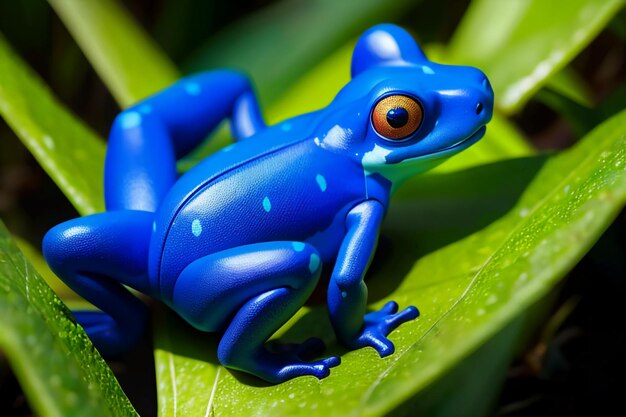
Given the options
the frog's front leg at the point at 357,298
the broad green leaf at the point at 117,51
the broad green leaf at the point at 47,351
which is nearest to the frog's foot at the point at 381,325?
the frog's front leg at the point at 357,298

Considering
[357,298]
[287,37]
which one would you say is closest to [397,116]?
[357,298]

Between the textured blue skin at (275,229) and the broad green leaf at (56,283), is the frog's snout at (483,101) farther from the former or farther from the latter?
the broad green leaf at (56,283)

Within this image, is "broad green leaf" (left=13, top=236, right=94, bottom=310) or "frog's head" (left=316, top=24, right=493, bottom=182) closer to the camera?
"frog's head" (left=316, top=24, right=493, bottom=182)

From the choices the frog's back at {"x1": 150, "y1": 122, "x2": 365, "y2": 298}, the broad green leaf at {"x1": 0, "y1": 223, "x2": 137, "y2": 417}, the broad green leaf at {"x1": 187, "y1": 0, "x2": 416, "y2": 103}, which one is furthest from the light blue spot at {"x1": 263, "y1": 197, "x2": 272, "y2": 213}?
the broad green leaf at {"x1": 187, "y1": 0, "x2": 416, "y2": 103}

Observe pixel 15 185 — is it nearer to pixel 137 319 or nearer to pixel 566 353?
pixel 137 319

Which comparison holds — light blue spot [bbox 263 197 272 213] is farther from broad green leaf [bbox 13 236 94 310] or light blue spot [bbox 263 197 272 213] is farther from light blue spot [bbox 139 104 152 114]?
broad green leaf [bbox 13 236 94 310]

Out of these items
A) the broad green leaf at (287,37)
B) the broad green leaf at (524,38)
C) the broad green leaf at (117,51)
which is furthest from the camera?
the broad green leaf at (287,37)

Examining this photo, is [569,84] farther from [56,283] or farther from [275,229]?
[56,283]
